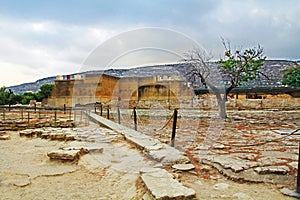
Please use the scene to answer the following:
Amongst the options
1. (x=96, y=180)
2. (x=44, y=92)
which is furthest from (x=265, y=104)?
(x=44, y=92)

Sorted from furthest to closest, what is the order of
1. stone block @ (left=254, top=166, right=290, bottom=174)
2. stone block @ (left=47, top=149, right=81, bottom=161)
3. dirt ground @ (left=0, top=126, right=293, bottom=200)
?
stone block @ (left=47, top=149, right=81, bottom=161)
stone block @ (left=254, top=166, right=290, bottom=174)
dirt ground @ (left=0, top=126, right=293, bottom=200)

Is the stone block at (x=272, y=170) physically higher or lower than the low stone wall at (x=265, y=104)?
lower

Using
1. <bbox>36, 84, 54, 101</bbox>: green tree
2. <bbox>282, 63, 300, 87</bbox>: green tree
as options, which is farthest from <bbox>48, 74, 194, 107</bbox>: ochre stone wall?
<bbox>282, 63, 300, 87</bbox>: green tree

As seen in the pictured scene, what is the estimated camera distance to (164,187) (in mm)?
2715

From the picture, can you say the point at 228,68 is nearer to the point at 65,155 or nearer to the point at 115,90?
the point at 65,155

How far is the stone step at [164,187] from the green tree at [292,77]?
97.3 ft

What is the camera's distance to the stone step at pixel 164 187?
2521mm

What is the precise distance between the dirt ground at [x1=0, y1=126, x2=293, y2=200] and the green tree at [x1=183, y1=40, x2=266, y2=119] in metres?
7.51

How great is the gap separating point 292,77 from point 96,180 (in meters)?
30.9

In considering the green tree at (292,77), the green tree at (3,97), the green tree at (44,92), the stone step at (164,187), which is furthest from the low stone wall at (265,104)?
the green tree at (3,97)

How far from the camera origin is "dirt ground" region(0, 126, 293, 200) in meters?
2.84

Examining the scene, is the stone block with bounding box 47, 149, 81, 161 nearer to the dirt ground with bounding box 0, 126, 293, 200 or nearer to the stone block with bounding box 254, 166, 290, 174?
the dirt ground with bounding box 0, 126, 293, 200

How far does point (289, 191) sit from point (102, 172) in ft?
8.37

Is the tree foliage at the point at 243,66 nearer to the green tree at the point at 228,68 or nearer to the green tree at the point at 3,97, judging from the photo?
the green tree at the point at 228,68
